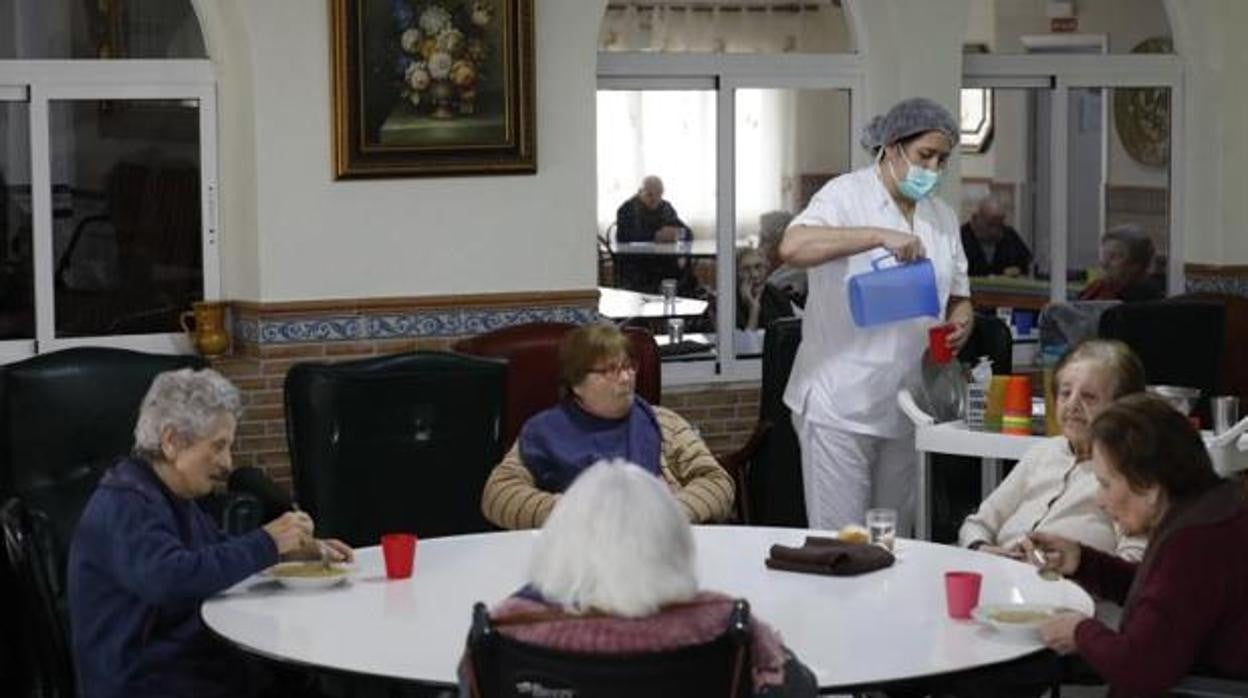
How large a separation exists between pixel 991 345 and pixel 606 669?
471 centimetres

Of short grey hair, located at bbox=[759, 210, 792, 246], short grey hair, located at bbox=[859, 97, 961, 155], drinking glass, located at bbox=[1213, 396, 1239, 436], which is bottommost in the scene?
drinking glass, located at bbox=[1213, 396, 1239, 436]

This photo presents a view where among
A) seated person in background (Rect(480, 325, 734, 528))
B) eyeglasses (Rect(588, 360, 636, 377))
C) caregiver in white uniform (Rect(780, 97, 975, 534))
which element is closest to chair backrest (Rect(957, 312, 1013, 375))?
caregiver in white uniform (Rect(780, 97, 975, 534))

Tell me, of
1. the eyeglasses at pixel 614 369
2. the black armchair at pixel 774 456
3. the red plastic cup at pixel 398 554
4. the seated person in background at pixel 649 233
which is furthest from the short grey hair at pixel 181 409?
the seated person in background at pixel 649 233

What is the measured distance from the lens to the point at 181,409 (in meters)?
4.76

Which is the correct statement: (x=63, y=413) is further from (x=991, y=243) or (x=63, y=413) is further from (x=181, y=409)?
(x=991, y=243)

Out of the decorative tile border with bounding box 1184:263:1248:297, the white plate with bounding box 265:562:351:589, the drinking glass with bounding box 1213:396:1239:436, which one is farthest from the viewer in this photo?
the decorative tile border with bounding box 1184:263:1248:297

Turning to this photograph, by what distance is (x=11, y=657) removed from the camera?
18.6ft

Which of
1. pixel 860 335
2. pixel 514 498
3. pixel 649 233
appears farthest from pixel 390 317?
pixel 514 498

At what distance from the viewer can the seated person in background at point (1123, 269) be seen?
393 inches

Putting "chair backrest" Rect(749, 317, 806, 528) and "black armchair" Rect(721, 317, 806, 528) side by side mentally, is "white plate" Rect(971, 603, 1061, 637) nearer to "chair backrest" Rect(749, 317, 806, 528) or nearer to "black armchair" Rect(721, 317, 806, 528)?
"black armchair" Rect(721, 317, 806, 528)

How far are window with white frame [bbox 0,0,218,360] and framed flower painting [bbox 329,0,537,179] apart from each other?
1.70ft

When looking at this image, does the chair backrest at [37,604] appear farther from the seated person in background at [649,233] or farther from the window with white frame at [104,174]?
the seated person in background at [649,233]

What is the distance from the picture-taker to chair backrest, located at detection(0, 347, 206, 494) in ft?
21.5

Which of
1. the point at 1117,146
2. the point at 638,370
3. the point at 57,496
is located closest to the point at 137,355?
the point at 57,496
